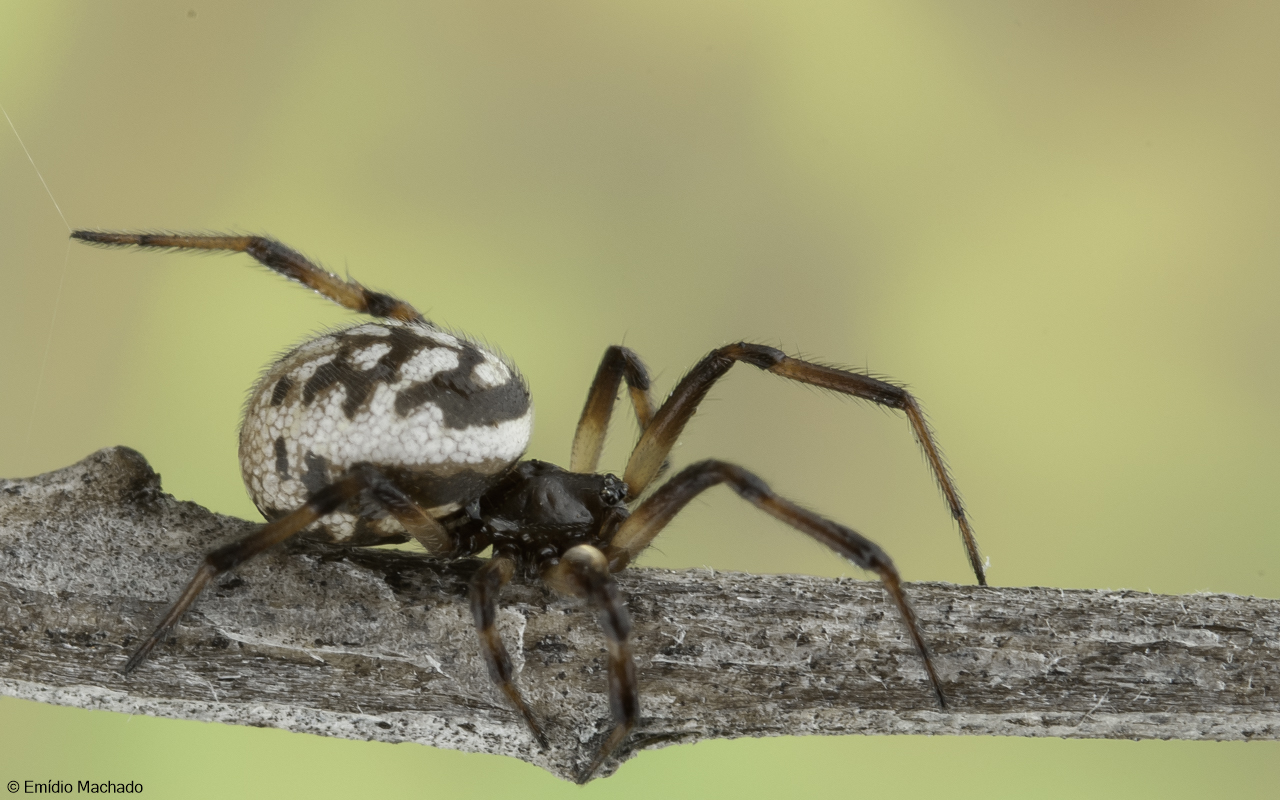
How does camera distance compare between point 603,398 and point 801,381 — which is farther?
point 603,398

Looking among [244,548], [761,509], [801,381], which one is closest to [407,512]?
[244,548]

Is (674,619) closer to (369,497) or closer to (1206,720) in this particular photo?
(369,497)

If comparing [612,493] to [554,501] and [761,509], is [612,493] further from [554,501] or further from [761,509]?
[761,509]

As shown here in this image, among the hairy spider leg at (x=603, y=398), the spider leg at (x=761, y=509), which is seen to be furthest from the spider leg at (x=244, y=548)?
the hairy spider leg at (x=603, y=398)

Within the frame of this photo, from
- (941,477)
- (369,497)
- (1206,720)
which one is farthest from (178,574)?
(1206,720)

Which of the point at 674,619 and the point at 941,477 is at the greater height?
the point at 941,477

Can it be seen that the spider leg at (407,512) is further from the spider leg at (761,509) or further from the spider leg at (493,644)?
the spider leg at (761,509)
